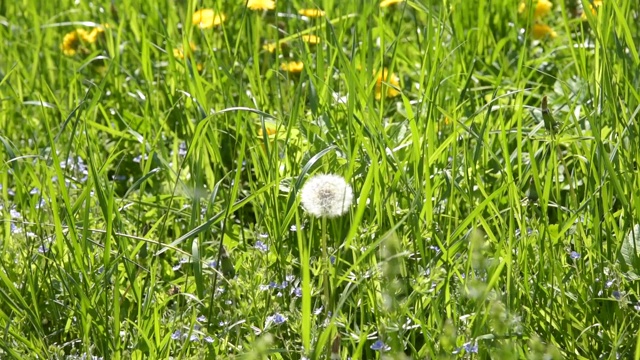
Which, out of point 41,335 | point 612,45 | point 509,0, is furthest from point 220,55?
point 41,335

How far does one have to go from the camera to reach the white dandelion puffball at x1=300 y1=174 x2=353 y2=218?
1736 millimetres

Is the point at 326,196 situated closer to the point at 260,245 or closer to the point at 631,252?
the point at 260,245

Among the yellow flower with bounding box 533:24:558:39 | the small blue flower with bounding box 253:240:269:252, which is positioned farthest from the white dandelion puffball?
the yellow flower with bounding box 533:24:558:39

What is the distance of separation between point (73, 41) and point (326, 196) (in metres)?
1.94

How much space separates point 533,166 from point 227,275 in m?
0.64

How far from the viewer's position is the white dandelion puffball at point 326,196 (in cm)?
174

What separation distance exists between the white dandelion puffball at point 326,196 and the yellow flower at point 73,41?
185 centimetres

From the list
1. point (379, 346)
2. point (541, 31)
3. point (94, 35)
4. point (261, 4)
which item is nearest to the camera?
point (379, 346)

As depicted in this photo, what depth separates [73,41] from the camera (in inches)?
133

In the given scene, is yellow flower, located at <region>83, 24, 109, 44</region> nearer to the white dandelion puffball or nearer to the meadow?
the meadow

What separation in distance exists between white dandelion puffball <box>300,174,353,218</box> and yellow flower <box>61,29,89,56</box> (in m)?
1.85

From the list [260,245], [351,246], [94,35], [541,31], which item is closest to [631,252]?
[351,246]

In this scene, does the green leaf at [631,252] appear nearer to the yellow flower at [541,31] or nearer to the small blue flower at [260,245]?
the small blue flower at [260,245]

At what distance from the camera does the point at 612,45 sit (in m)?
2.60
